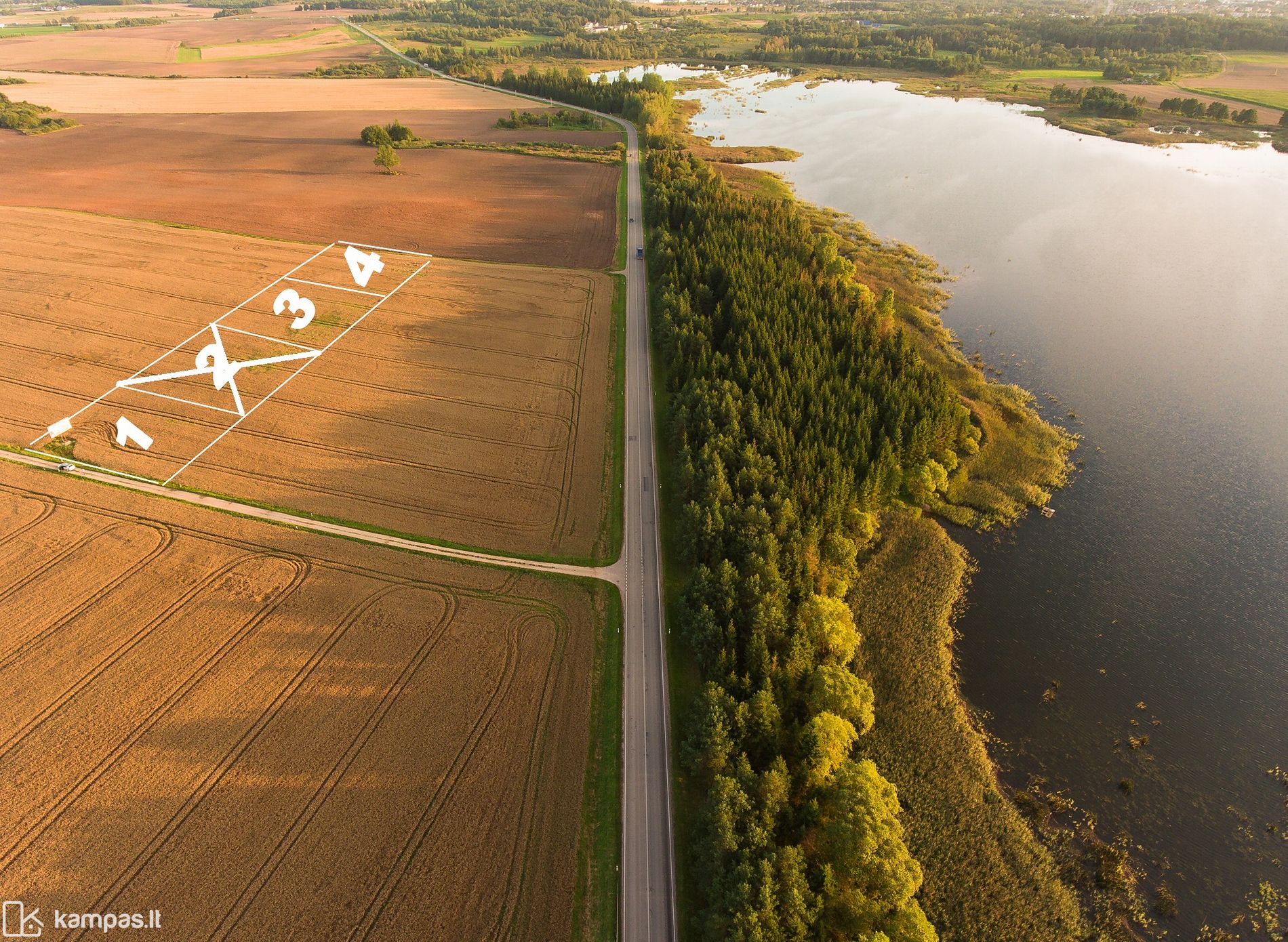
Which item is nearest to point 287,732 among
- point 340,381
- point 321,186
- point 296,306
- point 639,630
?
point 639,630

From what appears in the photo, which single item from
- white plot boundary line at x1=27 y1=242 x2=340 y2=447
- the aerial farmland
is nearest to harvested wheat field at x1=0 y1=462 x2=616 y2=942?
the aerial farmland

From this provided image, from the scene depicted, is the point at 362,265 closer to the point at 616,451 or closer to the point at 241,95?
the point at 616,451

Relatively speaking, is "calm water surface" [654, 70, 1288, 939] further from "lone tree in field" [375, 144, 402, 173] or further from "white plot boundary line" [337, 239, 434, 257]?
"lone tree in field" [375, 144, 402, 173]

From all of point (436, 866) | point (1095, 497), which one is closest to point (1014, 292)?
→ point (1095, 497)

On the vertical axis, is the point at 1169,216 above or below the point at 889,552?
above

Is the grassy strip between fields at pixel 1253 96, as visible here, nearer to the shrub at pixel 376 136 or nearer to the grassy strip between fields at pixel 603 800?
the shrub at pixel 376 136

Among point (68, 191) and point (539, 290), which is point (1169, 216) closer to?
point (539, 290)
